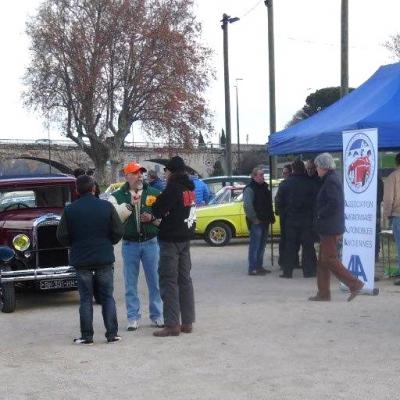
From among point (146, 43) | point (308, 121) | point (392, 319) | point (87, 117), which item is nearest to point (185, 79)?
point (146, 43)

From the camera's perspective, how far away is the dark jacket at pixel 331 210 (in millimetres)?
10227

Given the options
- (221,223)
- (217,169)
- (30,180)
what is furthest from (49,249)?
(217,169)

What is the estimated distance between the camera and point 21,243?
10648mm

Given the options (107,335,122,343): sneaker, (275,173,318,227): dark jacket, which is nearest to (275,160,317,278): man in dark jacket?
(275,173,318,227): dark jacket

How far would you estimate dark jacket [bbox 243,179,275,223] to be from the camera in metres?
13.5

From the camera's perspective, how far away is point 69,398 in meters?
6.08

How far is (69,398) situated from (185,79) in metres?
46.7

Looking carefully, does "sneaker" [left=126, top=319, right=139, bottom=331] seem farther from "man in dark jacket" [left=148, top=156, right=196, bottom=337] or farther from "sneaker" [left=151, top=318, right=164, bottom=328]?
"man in dark jacket" [left=148, top=156, right=196, bottom=337]

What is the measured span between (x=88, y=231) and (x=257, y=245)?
229 inches

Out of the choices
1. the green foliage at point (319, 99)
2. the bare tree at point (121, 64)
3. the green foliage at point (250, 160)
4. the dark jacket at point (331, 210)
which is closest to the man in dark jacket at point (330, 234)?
the dark jacket at point (331, 210)

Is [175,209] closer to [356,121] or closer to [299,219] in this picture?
[356,121]

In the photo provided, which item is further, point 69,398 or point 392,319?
point 392,319

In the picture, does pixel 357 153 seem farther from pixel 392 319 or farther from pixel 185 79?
pixel 185 79

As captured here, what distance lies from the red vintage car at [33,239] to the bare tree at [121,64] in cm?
3946
